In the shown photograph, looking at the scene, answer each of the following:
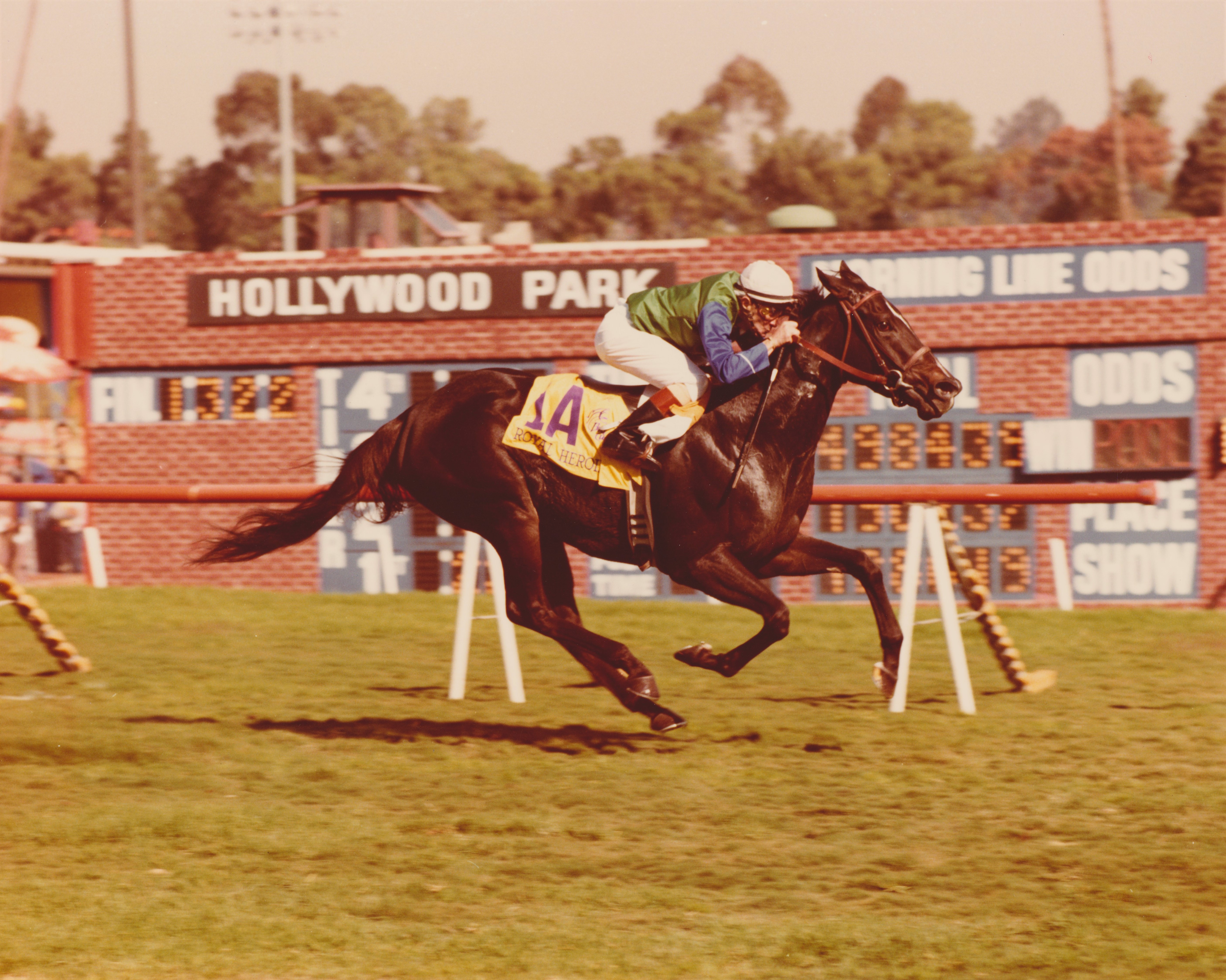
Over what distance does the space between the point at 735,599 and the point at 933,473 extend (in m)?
9.15

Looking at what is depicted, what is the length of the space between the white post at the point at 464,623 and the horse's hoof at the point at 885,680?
2851mm

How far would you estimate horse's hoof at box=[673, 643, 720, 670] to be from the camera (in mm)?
7738

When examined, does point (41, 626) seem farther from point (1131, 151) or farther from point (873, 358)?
point (1131, 151)

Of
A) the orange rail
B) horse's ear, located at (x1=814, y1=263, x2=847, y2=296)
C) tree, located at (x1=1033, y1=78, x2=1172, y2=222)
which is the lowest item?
the orange rail

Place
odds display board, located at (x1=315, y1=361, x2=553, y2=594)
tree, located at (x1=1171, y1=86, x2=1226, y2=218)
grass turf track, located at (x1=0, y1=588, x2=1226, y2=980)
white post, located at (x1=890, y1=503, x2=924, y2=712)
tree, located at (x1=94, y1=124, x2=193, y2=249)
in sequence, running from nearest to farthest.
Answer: grass turf track, located at (x1=0, y1=588, x2=1226, y2=980), white post, located at (x1=890, y1=503, x2=924, y2=712), odds display board, located at (x1=315, y1=361, x2=553, y2=594), tree, located at (x1=1171, y1=86, x2=1226, y2=218), tree, located at (x1=94, y1=124, x2=193, y2=249)

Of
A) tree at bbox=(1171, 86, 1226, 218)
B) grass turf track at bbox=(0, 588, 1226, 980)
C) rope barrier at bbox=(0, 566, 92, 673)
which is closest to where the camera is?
grass turf track at bbox=(0, 588, 1226, 980)

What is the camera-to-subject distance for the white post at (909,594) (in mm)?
9383

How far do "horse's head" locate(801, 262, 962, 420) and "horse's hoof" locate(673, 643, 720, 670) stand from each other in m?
1.48

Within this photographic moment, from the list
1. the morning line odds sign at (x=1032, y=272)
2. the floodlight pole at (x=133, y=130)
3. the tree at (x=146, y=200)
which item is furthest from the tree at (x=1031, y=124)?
the morning line odds sign at (x=1032, y=272)

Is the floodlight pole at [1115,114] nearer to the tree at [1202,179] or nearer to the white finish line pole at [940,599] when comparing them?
the tree at [1202,179]

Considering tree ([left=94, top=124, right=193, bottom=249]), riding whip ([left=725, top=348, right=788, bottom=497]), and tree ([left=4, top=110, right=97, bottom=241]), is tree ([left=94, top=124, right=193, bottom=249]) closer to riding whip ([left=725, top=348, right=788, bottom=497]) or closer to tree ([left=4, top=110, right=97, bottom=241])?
tree ([left=4, top=110, right=97, bottom=241])

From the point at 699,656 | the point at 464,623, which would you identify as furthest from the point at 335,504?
the point at 699,656

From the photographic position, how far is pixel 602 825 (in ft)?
22.5

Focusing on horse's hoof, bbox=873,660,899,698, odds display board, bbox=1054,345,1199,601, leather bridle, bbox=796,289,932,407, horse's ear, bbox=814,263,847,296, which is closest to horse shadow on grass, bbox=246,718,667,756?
horse's hoof, bbox=873,660,899,698
